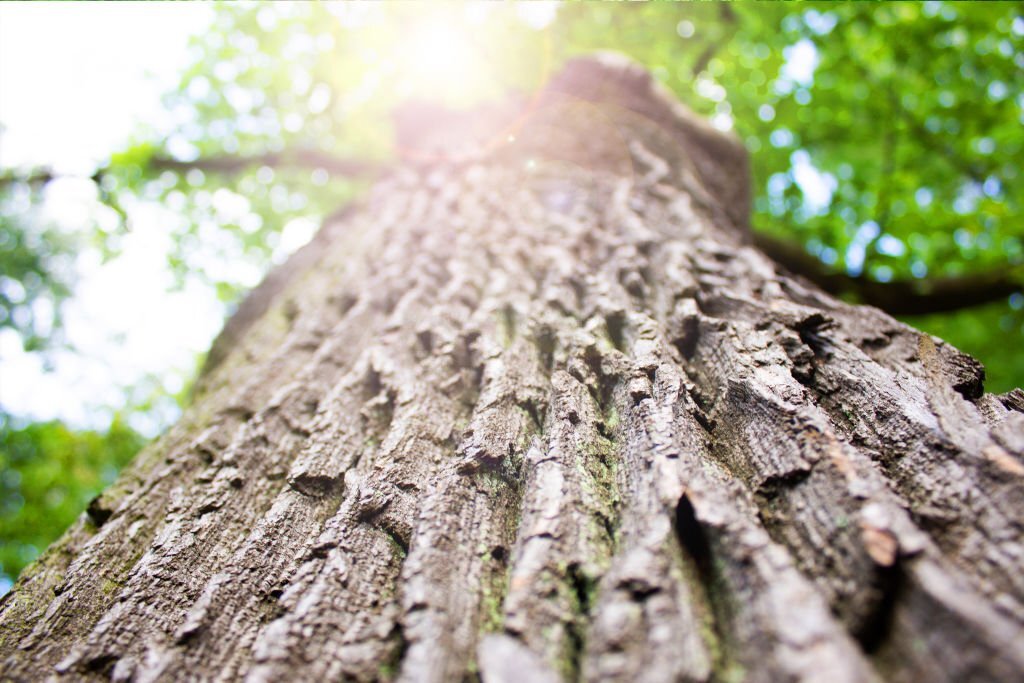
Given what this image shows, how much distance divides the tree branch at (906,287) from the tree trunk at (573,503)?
11.5ft

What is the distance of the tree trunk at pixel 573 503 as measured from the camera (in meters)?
1.02

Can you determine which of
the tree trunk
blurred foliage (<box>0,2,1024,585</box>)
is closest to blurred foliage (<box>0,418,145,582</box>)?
blurred foliage (<box>0,2,1024,585</box>)

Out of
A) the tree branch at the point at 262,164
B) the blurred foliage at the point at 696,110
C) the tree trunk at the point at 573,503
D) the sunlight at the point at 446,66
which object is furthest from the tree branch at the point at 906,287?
the tree branch at the point at 262,164

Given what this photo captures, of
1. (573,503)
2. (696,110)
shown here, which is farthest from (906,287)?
(573,503)

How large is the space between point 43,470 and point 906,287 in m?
14.4

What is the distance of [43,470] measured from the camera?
30.7ft

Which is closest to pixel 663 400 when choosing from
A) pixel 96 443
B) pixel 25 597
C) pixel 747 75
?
pixel 25 597

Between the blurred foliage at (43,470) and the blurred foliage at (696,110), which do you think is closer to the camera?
the blurred foliage at (696,110)

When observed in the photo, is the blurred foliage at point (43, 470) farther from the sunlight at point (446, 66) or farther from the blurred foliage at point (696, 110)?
the sunlight at point (446, 66)

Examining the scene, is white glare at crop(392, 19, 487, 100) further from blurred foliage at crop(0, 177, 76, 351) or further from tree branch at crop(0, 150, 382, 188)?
blurred foliage at crop(0, 177, 76, 351)

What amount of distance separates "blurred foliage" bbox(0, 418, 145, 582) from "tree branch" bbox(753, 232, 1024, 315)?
11560mm

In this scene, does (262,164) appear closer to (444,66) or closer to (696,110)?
(444,66)

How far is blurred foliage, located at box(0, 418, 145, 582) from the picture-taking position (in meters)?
8.79

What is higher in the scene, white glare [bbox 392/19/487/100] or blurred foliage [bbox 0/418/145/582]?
white glare [bbox 392/19/487/100]
